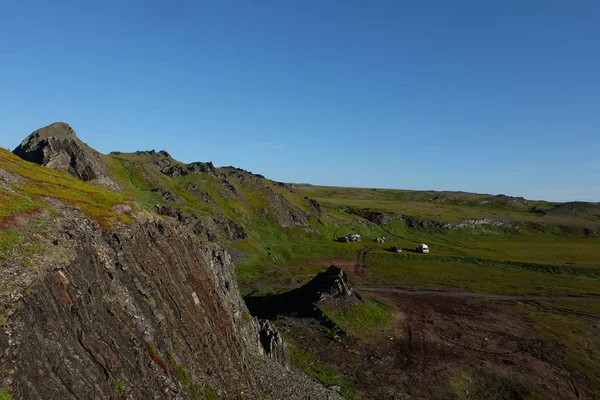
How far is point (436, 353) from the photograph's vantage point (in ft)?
179

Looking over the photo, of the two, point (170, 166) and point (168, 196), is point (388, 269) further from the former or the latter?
point (170, 166)

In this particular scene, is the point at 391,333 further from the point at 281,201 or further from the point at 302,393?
the point at 281,201

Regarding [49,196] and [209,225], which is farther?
[209,225]

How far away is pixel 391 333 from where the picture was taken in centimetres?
6119

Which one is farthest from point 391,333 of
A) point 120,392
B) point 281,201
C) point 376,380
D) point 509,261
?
point 281,201

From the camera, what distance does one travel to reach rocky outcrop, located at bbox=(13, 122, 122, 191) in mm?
82312

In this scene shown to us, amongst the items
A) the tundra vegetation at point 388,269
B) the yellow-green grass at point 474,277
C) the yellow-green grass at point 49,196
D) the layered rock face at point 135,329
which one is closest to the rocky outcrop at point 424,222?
the tundra vegetation at point 388,269

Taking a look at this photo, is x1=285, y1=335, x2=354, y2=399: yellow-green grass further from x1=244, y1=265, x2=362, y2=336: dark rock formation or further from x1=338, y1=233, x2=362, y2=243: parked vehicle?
x1=338, y1=233, x2=362, y2=243: parked vehicle

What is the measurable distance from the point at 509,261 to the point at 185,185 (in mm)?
102930

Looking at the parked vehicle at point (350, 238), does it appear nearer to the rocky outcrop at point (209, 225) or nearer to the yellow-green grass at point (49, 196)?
the rocky outcrop at point (209, 225)

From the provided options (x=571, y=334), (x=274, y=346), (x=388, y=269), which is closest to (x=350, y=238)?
(x=388, y=269)

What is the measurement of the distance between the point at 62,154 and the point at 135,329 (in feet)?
242

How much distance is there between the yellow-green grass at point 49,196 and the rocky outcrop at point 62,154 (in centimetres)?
4207

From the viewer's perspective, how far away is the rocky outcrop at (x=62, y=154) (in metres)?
82.3
